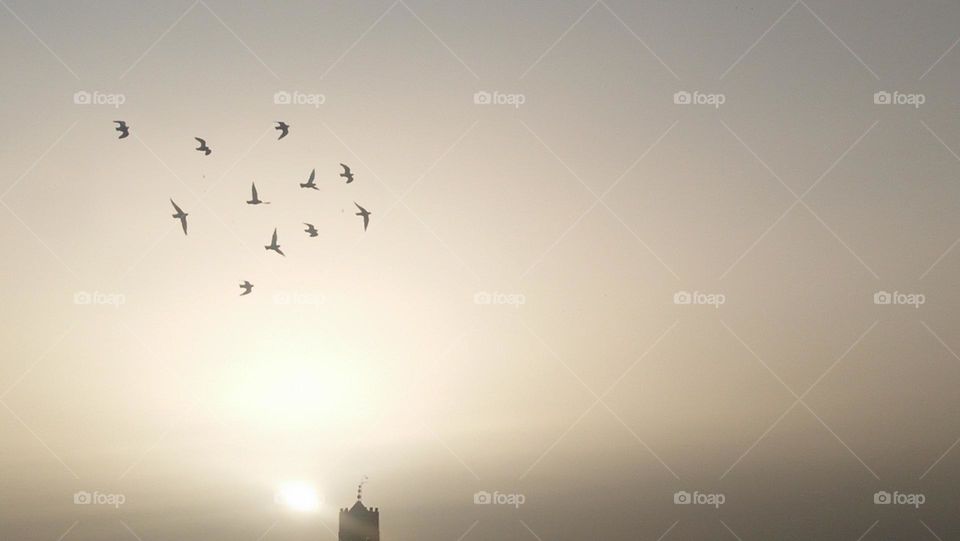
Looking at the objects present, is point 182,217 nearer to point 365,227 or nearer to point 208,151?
point 208,151

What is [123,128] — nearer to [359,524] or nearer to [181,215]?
[181,215]

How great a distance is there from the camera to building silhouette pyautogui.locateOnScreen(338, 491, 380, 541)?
94000 millimetres

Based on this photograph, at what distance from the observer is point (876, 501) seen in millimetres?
44500

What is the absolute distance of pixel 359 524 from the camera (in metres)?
94.2

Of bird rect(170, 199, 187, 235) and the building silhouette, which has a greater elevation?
the building silhouette

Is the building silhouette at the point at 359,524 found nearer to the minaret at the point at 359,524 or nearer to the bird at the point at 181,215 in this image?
the minaret at the point at 359,524

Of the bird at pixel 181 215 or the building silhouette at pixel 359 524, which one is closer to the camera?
the bird at pixel 181 215

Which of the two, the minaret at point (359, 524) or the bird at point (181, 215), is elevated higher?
the minaret at point (359, 524)

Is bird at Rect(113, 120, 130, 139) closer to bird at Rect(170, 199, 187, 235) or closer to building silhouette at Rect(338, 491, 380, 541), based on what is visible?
bird at Rect(170, 199, 187, 235)

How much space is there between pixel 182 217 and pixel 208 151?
121 inches

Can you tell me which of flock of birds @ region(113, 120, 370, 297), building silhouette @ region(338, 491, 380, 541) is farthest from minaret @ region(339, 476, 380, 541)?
flock of birds @ region(113, 120, 370, 297)

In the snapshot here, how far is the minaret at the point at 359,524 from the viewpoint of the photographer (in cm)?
9400

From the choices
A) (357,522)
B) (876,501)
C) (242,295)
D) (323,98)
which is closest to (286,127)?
(323,98)

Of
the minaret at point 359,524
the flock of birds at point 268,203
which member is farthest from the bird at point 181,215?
the minaret at point 359,524
